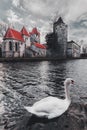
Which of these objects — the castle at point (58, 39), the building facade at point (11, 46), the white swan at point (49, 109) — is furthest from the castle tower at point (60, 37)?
the white swan at point (49, 109)

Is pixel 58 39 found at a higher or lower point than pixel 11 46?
higher

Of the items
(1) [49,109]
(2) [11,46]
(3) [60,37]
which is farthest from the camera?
(3) [60,37]

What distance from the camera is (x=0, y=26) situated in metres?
184

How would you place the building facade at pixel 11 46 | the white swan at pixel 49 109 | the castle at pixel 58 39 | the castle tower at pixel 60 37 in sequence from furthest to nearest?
the castle tower at pixel 60 37 → the castle at pixel 58 39 → the building facade at pixel 11 46 → the white swan at pixel 49 109

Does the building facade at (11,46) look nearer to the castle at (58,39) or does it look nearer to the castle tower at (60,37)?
the castle at (58,39)

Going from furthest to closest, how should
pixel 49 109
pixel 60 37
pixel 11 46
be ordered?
pixel 60 37
pixel 11 46
pixel 49 109

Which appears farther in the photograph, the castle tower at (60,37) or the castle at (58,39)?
the castle tower at (60,37)

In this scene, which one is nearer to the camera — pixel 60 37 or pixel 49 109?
pixel 49 109

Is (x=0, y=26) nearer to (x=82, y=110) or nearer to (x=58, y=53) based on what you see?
(x=58, y=53)

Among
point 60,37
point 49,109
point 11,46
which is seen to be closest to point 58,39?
point 60,37

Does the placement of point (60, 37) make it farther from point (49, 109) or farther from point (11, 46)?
point (49, 109)

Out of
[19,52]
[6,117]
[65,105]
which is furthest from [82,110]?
[19,52]

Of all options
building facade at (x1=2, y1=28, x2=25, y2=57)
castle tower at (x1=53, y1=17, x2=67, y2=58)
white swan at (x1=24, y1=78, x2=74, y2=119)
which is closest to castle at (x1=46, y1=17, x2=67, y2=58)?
castle tower at (x1=53, y1=17, x2=67, y2=58)

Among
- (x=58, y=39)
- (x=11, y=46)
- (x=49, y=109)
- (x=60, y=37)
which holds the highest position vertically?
(x=60, y=37)
